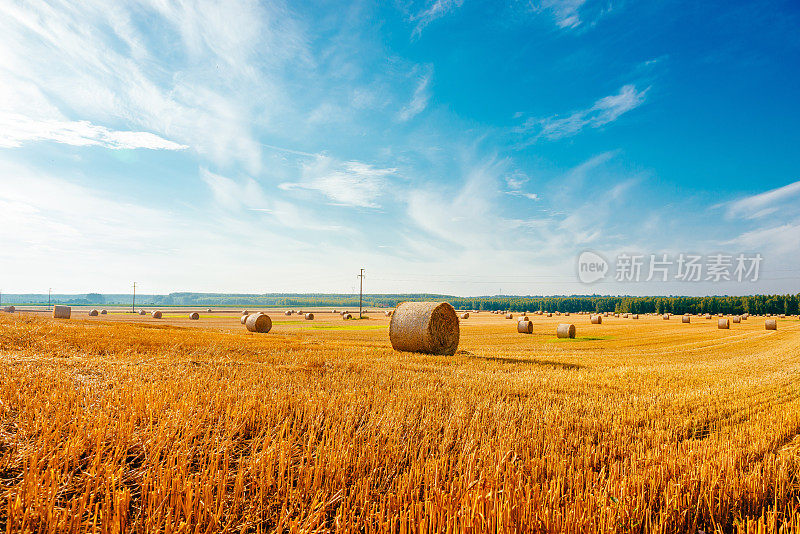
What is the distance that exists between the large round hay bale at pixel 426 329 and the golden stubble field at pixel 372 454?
25.0 ft

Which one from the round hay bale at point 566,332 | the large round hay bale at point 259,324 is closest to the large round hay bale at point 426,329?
the round hay bale at point 566,332

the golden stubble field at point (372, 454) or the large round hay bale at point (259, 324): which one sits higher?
the golden stubble field at point (372, 454)

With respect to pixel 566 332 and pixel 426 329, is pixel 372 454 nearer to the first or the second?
pixel 426 329

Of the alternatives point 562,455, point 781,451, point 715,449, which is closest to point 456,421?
point 562,455

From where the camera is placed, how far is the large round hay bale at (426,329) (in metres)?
17.6

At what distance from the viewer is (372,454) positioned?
16.7 ft

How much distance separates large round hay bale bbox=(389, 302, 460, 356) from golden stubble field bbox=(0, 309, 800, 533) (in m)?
7.63

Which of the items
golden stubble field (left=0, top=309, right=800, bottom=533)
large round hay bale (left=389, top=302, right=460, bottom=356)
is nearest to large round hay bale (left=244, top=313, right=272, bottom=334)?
large round hay bale (left=389, top=302, right=460, bottom=356)

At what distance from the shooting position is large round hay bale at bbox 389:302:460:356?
57.8ft

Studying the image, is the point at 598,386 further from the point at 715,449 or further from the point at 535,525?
the point at 535,525

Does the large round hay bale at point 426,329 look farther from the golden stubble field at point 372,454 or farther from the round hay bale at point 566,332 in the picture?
the round hay bale at point 566,332

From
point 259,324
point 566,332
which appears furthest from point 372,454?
point 259,324

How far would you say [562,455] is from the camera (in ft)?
18.0

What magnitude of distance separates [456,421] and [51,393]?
20.6 feet
